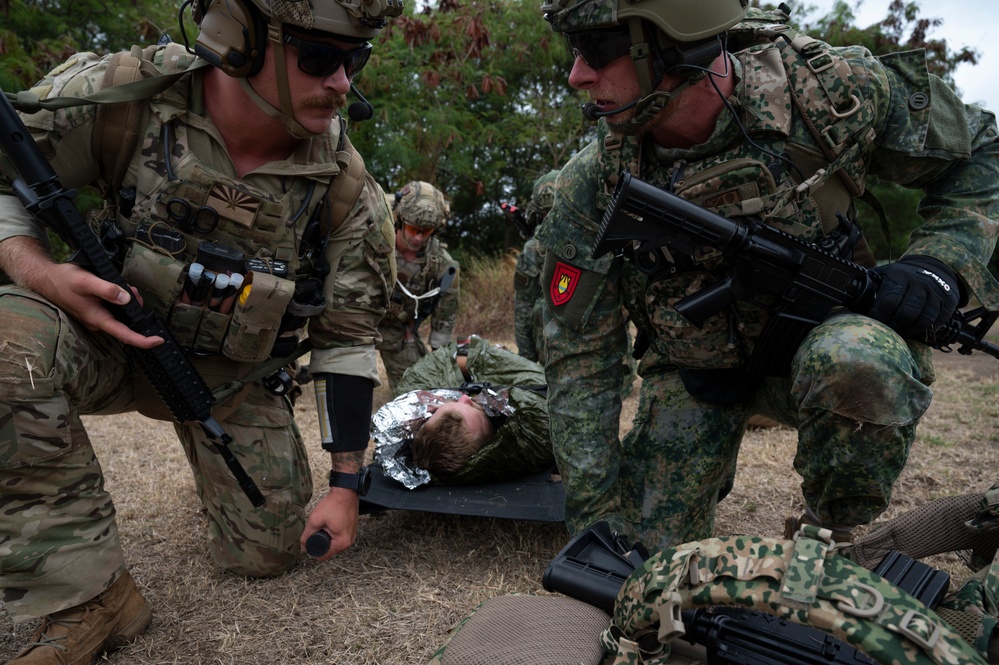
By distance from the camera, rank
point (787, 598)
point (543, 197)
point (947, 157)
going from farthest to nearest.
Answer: point (543, 197) < point (947, 157) < point (787, 598)

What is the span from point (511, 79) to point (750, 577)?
13.8 metres

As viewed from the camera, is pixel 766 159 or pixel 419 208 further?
pixel 419 208

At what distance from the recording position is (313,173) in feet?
9.12

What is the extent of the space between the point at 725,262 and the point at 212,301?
1.76m

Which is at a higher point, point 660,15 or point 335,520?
point 660,15

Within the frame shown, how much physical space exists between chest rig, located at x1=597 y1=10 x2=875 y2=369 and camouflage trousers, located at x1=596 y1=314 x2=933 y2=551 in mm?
327

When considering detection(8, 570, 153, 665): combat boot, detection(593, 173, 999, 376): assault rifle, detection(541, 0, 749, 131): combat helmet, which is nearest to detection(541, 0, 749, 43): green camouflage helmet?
detection(541, 0, 749, 131): combat helmet

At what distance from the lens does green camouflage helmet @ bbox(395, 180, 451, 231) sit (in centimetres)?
645

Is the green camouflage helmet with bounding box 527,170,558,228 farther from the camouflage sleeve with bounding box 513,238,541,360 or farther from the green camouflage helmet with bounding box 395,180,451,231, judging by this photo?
the green camouflage helmet with bounding box 395,180,451,231

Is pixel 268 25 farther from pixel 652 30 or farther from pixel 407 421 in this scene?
pixel 407 421

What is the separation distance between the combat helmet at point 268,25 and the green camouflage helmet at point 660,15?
0.54 meters

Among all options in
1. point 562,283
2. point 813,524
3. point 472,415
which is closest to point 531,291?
point 472,415

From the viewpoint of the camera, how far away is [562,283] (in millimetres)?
2869

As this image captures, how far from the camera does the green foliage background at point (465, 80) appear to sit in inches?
376
